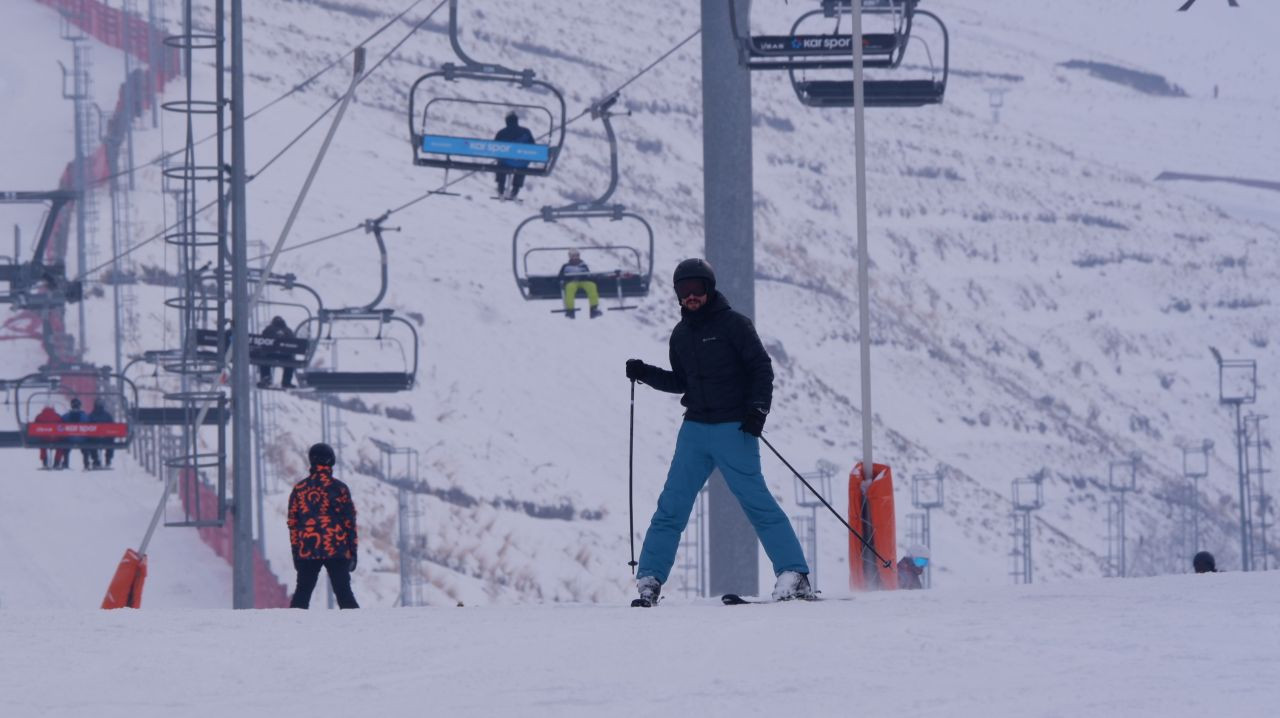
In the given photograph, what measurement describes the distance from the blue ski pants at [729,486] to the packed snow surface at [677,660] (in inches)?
10.4

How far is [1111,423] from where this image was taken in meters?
72.5

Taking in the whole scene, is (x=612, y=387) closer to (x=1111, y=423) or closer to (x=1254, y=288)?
(x=1111, y=423)

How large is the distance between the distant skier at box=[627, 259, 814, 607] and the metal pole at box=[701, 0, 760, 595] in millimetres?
2684

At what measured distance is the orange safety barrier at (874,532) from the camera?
880 centimetres

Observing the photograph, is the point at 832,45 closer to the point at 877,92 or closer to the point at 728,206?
the point at 877,92

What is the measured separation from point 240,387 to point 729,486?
1023cm

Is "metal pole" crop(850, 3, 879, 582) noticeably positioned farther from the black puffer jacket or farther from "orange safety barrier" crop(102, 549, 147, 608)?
"orange safety barrier" crop(102, 549, 147, 608)

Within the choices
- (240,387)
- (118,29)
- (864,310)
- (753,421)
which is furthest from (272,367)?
(118,29)

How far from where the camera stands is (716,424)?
301 inches

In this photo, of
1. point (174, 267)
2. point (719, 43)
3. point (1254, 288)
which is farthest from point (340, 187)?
point (719, 43)

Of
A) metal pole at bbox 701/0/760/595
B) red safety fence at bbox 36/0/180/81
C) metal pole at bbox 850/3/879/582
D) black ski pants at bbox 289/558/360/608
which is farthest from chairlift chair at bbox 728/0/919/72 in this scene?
red safety fence at bbox 36/0/180/81

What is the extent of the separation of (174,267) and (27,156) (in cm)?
503

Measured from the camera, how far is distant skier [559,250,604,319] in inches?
706

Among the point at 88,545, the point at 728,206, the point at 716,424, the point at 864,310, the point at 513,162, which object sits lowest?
the point at 88,545
